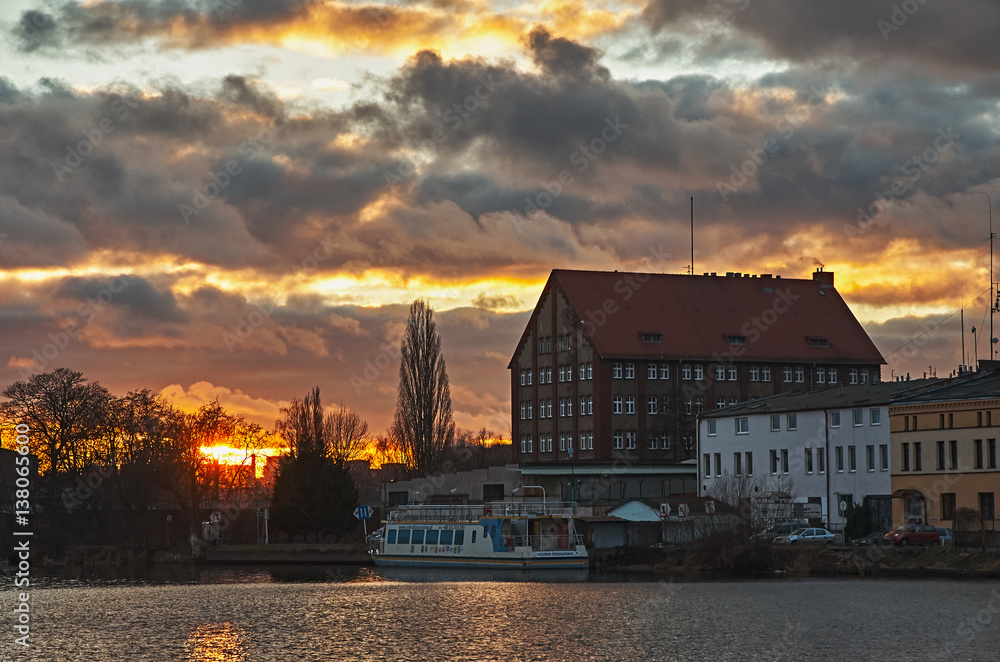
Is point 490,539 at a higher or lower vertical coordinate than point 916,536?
lower

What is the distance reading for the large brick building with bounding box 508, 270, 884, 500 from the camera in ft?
416

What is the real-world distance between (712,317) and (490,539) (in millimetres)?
54498

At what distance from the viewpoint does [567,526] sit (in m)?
90.0

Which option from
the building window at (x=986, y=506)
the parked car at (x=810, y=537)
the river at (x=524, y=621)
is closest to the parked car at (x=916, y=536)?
the parked car at (x=810, y=537)

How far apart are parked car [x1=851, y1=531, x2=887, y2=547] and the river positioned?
12434 mm

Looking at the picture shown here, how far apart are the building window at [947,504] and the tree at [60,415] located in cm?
5983

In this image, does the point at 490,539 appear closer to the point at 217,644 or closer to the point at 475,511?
the point at 475,511

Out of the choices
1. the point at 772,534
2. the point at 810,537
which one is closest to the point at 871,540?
the point at 810,537

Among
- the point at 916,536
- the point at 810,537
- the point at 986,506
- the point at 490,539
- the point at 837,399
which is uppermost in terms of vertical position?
the point at 837,399

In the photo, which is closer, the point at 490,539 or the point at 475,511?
the point at 490,539

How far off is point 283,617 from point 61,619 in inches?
371

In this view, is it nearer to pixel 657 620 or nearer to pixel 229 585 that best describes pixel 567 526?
pixel 229 585

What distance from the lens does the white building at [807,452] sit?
9294 centimetres

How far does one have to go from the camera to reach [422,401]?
133 meters
